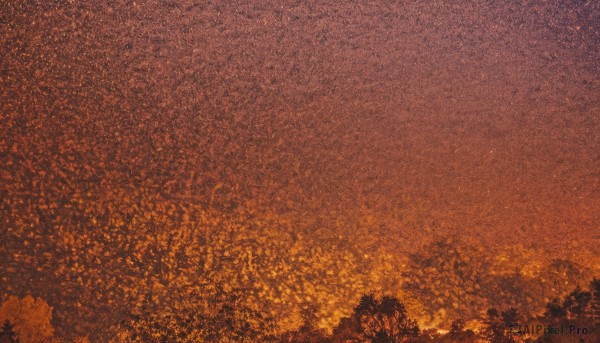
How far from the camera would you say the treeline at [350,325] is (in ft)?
8.50

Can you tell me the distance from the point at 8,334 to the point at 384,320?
1.99 metres

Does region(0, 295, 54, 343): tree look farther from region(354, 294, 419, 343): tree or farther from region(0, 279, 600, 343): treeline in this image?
region(354, 294, 419, 343): tree

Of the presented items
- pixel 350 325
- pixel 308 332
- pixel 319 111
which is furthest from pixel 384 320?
pixel 319 111

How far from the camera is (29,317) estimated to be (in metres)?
2.59

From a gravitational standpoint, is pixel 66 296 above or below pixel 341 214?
below

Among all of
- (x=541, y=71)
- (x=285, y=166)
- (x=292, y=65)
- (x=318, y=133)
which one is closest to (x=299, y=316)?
(x=285, y=166)

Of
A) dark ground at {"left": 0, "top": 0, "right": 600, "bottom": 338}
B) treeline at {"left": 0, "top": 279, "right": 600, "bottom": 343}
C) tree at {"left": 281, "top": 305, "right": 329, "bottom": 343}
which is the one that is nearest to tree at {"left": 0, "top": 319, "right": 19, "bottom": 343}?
treeline at {"left": 0, "top": 279, "right": 600, "bottom": 343}

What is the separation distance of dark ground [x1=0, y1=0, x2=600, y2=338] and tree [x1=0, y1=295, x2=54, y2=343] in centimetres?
30

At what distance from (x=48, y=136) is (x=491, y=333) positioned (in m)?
2.66

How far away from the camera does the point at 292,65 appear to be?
2.87 metres

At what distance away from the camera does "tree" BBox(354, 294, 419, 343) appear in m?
2.66

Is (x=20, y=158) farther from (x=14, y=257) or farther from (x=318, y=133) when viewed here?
(x=318, y=133)

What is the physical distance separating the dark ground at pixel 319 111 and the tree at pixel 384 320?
353 mm

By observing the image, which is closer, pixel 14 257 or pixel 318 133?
pixel 14 257
